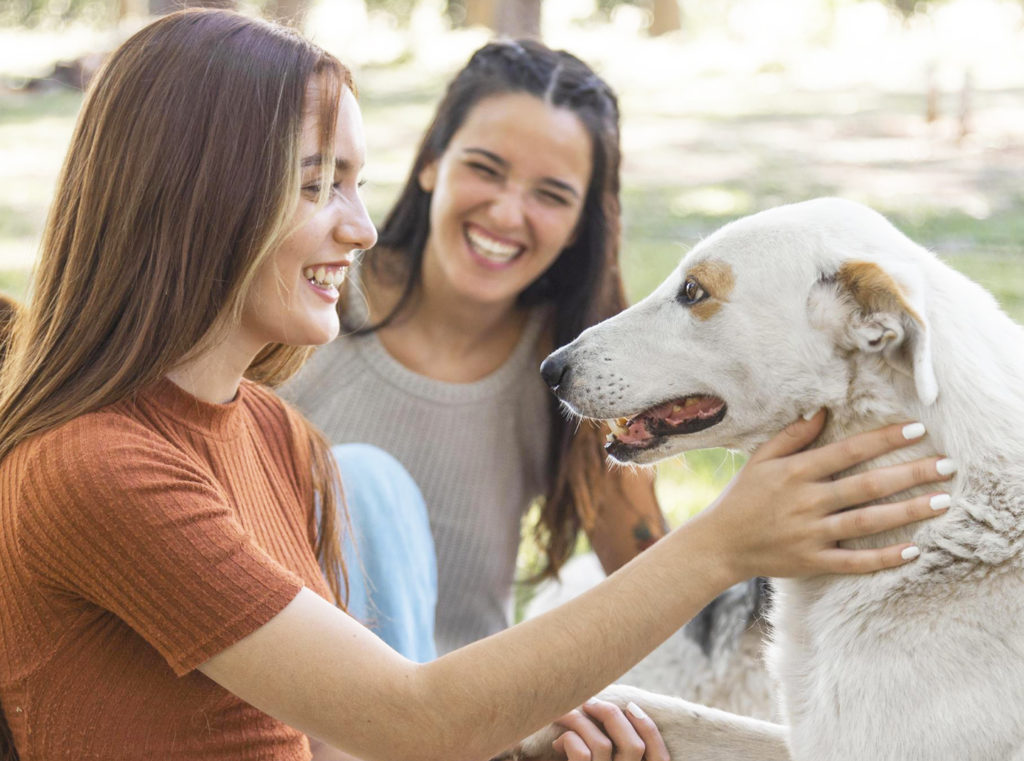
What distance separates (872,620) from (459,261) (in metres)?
1.81

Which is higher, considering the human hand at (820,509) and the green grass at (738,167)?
the human hand at (820,509)

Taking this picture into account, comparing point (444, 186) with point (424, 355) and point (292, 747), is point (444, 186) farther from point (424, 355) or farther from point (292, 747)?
point (292, 747)

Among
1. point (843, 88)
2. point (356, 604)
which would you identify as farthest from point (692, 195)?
point (356, 604)

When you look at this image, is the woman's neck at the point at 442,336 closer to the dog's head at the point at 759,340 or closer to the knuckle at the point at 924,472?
the dog's head at the point at 759,340

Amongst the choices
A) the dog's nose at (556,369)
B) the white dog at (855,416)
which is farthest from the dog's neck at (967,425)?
the dog's nose at (556,369)

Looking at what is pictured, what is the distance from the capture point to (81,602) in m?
1.95

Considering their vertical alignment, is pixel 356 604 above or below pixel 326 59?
below

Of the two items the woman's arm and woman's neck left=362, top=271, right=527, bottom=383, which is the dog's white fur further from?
the woman's arm

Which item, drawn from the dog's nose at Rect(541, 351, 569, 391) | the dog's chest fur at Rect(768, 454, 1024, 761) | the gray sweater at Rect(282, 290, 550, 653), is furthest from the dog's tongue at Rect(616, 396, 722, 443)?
the gray sweater at Rect(282, 290, 550, 653)

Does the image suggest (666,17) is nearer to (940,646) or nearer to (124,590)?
(940,646)

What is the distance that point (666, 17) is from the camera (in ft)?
76.3

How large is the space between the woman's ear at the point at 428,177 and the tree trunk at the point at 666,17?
20.5 metres

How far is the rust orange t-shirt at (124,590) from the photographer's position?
6.13 feet

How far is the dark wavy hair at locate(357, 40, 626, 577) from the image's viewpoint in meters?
3.55
